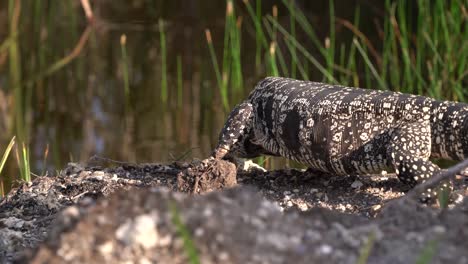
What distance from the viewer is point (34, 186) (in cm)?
654

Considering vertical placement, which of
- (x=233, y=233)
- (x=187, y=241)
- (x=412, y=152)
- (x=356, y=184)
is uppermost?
(x=187, y=241)

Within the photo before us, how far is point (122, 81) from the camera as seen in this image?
13.9 m

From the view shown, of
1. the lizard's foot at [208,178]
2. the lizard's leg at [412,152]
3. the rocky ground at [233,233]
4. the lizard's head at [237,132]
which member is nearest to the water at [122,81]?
the lizard's head at [237,132]

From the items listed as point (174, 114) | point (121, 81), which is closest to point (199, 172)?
point (174, 114)

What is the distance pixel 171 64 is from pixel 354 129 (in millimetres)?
8746

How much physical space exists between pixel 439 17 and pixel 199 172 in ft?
15.7

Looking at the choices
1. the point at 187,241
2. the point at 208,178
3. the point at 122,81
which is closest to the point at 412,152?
the point at 208,178

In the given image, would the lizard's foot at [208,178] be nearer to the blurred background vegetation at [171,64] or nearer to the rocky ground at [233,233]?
the blurred background vegetation at [171,64]

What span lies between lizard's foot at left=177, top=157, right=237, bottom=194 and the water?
286 centimetres

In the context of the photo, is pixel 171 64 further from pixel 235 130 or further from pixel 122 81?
pixel 235 130

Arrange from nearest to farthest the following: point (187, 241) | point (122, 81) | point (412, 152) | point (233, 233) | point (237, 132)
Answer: point (187, 241) → point (233, 233) → point (412, 152) → point (237, 132) → point (122, 81)

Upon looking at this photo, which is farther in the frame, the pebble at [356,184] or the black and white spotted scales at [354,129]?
the pebble at [356,184]

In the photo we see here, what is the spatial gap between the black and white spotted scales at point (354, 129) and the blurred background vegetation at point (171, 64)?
2078 millimetres

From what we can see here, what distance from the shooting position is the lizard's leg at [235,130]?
6797mm
